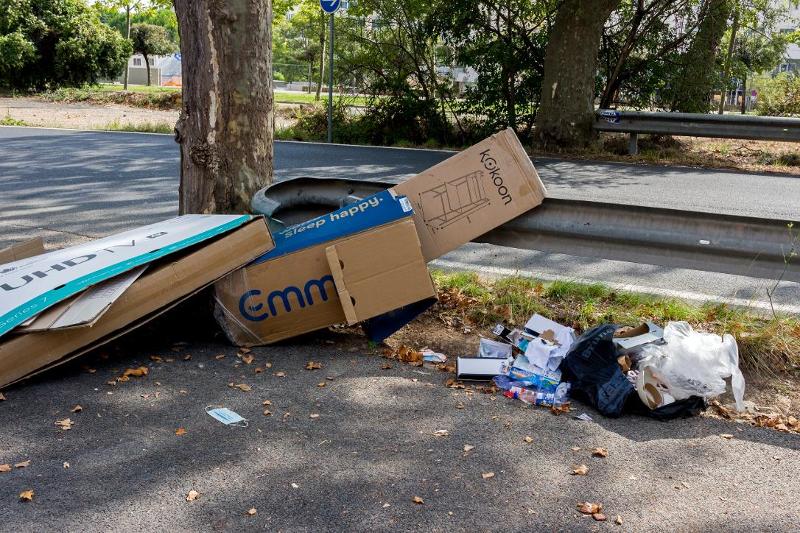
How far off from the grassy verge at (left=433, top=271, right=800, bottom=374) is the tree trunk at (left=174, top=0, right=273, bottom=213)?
58.9 inches

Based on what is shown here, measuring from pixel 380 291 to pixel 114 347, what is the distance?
1.45 meters

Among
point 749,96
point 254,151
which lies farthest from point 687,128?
point 749,96

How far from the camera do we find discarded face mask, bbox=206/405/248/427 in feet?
11.4

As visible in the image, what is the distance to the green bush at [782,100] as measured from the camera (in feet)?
61.5

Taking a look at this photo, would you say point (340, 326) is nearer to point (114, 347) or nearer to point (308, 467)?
point (114, 347)

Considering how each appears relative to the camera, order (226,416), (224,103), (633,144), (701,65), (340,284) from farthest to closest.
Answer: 1. (701,65)
2. (633,144)
3. (224,103)
4. (340,284)
5. (226,416)

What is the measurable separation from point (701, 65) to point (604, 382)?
12828 millimetres

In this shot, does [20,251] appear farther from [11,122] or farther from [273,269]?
[11,122]

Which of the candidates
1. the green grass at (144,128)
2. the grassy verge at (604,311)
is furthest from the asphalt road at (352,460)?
the green grass at (144,128)

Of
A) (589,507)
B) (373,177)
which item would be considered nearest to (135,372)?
(589,507)

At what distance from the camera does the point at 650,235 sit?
14.6 feet

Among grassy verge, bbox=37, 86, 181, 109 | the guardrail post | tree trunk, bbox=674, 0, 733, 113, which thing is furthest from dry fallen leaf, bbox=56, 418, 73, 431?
grassy verge, bbox=37, 86, 181, 109

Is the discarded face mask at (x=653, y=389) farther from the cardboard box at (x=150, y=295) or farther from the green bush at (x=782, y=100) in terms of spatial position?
the green bush at (x=782, y=100)

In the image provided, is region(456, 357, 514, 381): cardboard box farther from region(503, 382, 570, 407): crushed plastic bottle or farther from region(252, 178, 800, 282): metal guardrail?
region(252, 178, 800, 282): metal guardrail
